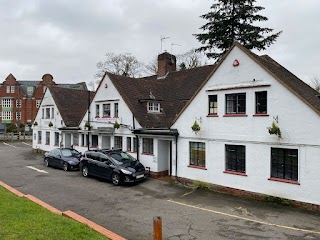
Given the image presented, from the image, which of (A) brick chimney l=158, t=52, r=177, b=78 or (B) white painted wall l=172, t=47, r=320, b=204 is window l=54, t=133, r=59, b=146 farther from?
(B) white painted wall l=172, t=47, r=320, b=204

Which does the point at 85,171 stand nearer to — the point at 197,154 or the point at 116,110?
the point at 116,110

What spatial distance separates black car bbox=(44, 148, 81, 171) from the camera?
20750 mm

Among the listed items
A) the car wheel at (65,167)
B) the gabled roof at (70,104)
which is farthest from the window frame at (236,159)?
the gabled roof at (70,104)

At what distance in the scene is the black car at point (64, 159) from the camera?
20750 mm

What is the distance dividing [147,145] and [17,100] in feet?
208

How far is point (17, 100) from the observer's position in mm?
71000

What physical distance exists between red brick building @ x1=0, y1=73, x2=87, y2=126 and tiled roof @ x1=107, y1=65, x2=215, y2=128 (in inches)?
2010

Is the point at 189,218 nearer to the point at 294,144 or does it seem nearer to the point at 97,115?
the point at 294,144

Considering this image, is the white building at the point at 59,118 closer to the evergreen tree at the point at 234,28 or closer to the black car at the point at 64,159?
the black car at the point at 64,159

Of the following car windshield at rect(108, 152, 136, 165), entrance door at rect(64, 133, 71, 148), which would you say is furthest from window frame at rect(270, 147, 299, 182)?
entrance door at rect(64, 133, 71, 148)

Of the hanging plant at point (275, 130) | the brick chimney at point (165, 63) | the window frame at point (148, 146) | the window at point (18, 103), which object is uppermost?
the brick chimney at point (165, 63)

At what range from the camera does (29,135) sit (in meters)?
53.8

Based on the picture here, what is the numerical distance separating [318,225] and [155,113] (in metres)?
13.5

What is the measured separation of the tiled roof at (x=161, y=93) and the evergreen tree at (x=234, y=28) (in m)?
5.65
